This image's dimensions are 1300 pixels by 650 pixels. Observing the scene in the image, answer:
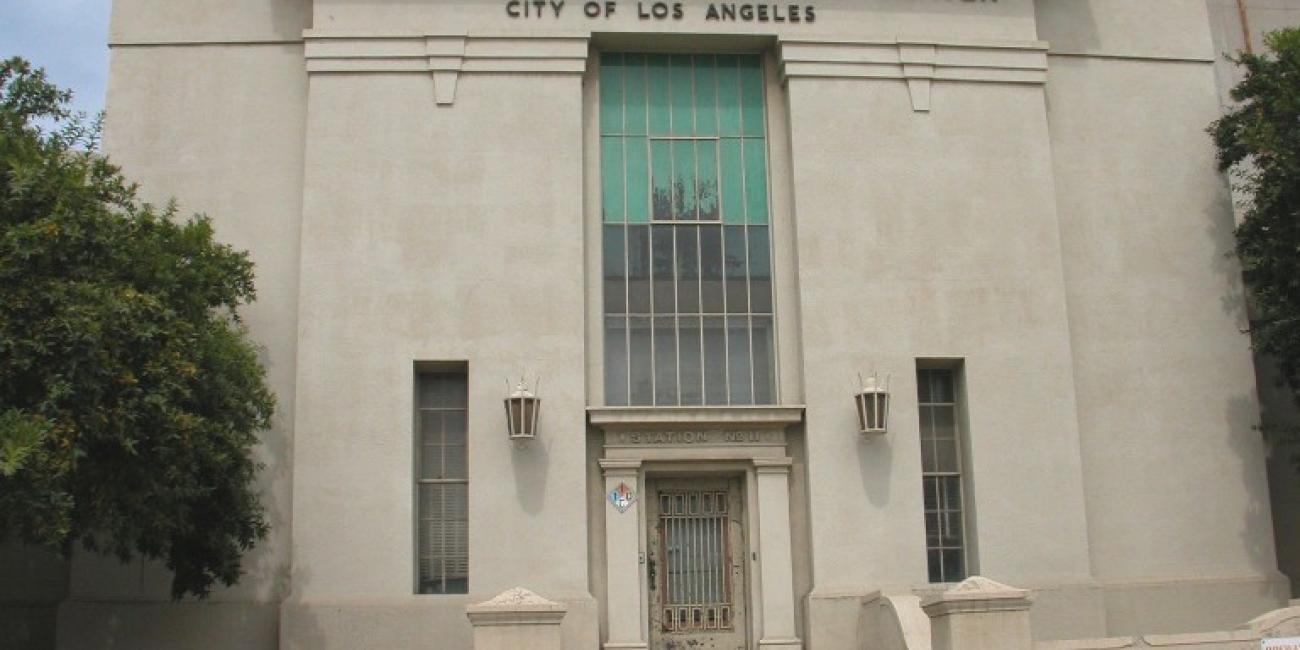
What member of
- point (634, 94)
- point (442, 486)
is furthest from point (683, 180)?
point (442, 486)

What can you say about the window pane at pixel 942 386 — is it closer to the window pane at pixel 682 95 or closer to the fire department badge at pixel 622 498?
the fire department badge at pixel 622 498

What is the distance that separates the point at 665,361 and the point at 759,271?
1.81m

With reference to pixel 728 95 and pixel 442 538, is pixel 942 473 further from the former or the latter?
pixel 442 538

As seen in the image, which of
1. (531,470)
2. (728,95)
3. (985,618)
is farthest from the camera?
(728,95)

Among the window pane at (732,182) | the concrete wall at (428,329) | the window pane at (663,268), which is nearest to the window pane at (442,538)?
the concrete wall at (428,329)

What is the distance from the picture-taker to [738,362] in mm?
18250

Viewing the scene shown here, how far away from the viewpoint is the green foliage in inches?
702

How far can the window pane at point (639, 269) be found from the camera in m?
18.3

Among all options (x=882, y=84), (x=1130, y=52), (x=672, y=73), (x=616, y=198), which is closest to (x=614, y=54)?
(x=672, y=73)

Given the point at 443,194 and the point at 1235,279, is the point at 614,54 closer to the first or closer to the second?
the point at 443,194

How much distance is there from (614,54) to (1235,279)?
9334mm

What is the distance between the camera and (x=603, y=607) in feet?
56.7

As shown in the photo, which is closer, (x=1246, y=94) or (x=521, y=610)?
(x=521, y=610)

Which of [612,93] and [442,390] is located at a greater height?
[612,93]
